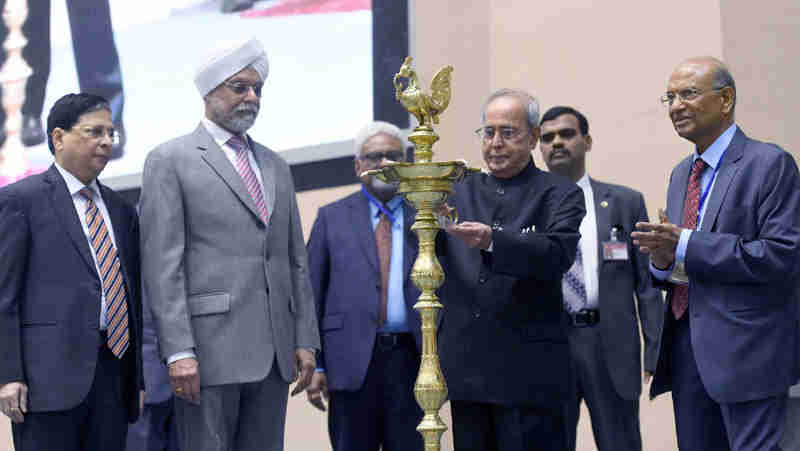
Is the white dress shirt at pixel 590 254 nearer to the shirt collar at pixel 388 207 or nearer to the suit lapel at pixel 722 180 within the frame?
the shirt collar at pixel 388 207

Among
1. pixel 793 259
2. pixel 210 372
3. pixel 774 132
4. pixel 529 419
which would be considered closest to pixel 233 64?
pixel 210 372

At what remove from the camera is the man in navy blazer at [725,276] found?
9.82ft

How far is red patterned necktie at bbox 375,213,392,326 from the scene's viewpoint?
4.04m

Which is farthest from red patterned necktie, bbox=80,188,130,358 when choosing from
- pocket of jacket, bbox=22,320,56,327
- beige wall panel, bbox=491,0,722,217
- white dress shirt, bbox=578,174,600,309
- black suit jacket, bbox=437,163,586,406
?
beige wall panel, bbox=491,0,722,217

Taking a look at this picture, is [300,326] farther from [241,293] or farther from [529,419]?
[529,419]

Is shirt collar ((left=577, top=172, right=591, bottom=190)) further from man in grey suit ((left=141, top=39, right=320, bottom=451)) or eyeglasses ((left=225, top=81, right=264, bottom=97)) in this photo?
eyeglasses ((left=225, top=81, right=264, bottom=97))

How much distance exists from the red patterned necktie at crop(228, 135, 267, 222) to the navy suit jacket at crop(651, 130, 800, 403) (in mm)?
1257

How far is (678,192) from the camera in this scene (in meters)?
3.33

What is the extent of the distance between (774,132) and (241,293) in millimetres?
2560

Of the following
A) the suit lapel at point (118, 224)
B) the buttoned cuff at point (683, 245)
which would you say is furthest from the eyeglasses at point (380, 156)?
the buttoned cuff at point (683, 245)

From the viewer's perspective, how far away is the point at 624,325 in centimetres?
410

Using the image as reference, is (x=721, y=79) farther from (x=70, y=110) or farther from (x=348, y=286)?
(x=70, y=110)

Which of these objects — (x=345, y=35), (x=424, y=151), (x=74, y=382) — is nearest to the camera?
(x=424, y=151)

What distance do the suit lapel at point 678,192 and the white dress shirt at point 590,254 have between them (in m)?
0.70
